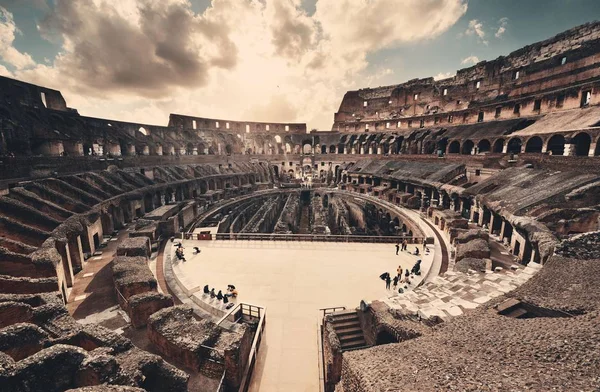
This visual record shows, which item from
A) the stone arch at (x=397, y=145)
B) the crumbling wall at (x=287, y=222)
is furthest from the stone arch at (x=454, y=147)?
the crumbling wall at (x=287, y=222)

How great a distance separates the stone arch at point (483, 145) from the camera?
27.4 m

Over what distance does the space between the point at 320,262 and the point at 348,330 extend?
549 centimetres

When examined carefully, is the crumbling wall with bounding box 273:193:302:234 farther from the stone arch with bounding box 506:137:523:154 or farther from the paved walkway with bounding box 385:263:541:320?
the stone arch with bounding box 506:137:523:154

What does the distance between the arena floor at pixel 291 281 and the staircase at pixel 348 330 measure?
0.88 meters

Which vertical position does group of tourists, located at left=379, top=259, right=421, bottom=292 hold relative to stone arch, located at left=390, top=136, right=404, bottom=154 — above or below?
below

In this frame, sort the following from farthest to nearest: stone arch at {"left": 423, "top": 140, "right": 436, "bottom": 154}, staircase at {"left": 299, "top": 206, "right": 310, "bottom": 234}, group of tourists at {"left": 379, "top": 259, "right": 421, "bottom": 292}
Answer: stone arch at {"left": 423, "top": 140, "right": 436, "bottom": 154}, staircase at {"left": 299, "top": 206, "right": 310, "bottom": 234}, group of tourists at {"left": 379, "top": 259, "right": 421, "bottom": 292}

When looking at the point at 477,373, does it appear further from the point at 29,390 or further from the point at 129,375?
the point at 29,390

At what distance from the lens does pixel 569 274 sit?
751cm

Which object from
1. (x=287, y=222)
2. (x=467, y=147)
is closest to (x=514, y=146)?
(x=467, y=147)

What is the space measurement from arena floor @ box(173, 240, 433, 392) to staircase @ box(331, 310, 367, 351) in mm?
876

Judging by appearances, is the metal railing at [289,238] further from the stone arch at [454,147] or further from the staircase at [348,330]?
the stone arch at [454,147]

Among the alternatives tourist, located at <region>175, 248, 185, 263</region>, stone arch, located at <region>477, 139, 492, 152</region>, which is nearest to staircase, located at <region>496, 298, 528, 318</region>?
tourist, located at <region>175, 248, 185, 263</region>

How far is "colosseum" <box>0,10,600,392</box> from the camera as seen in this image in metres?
5.00

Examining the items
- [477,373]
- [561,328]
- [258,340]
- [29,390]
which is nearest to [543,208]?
[561,328]
